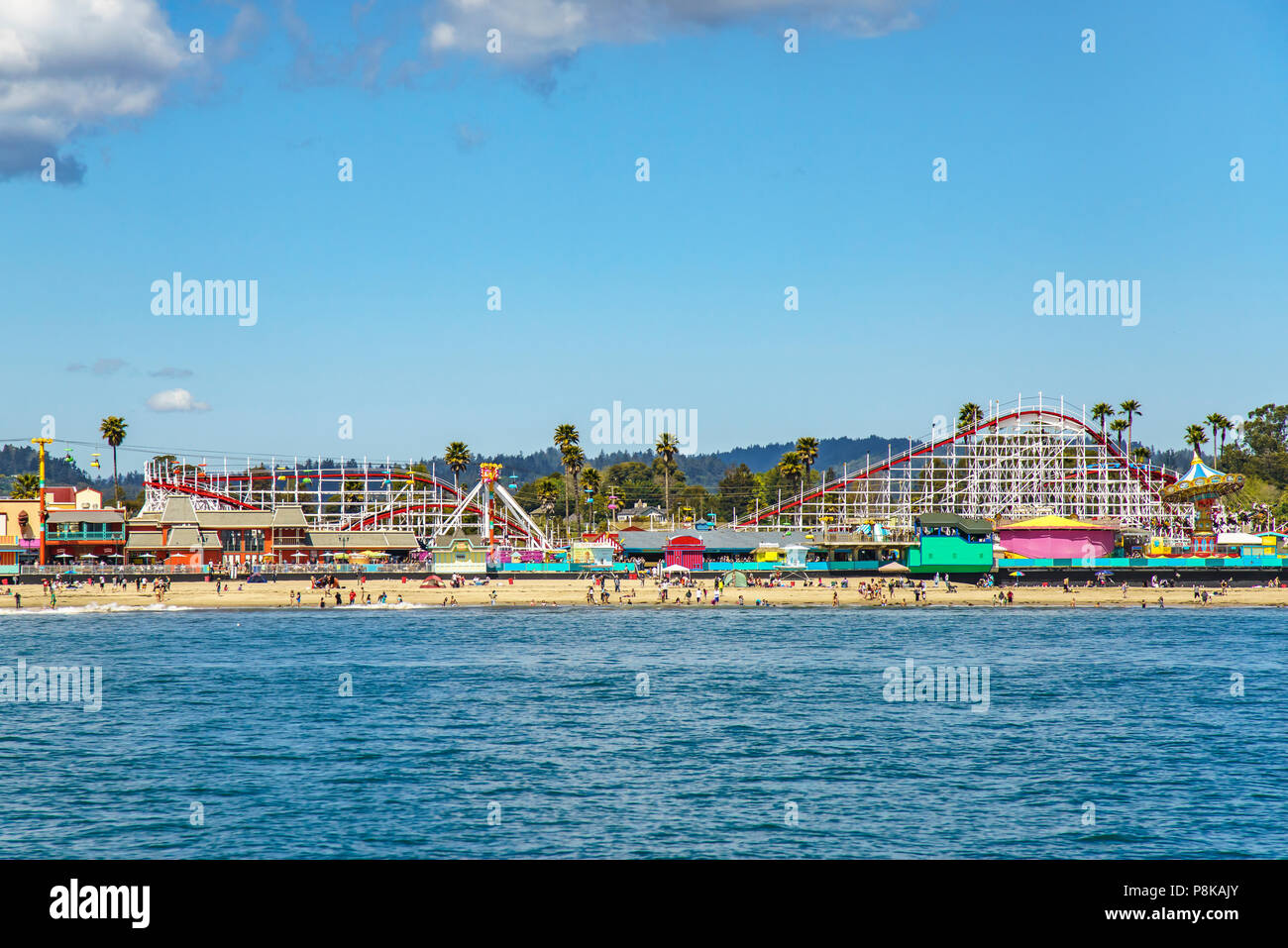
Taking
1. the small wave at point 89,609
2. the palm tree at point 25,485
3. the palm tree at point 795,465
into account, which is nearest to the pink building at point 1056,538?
the palm tree at point 795,465

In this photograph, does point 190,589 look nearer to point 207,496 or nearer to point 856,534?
point 207,496

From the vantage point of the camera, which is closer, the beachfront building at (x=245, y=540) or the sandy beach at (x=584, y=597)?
the sandy beach at (x=584, y=597)

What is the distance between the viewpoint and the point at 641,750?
1355 inches

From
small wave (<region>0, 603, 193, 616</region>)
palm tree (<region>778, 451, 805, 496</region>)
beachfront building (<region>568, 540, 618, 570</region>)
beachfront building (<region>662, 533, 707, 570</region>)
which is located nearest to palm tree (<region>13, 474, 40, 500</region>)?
small wave (<region>0, 603, 193, 616</region>)

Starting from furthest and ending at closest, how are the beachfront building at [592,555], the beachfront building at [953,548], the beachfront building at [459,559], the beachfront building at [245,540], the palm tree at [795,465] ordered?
the palm tree at [795,465], the beachfront building at [592,555], the beachfront building at [245,540], the beachfront building at [459,559], the beachfront building at [953,548]

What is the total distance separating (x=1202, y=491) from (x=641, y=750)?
326 feet

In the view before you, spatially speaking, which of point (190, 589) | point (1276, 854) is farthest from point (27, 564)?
point (1276, 854)

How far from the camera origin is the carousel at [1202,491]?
4434 inches

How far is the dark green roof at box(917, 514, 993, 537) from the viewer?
95.0 meters

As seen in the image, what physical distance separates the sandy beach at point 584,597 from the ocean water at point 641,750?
54.5 ft

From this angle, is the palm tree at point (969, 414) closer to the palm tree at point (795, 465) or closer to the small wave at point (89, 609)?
the palm tree at point (795, 465)

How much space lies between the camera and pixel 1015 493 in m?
119

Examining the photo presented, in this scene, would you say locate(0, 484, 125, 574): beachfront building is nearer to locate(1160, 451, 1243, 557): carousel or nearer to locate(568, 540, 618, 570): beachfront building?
locate(568, 540, 618, 570): beachfront building

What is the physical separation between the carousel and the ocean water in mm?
55560
